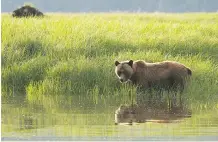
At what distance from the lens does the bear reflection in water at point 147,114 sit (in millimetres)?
10305

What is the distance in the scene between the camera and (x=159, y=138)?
29.7 feet

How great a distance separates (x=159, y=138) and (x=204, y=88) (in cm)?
421

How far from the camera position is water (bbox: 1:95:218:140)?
30.5ft

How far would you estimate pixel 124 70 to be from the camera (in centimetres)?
1252

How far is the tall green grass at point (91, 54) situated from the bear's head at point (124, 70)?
231mm

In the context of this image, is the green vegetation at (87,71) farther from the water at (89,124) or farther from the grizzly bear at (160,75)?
the grizzly bear at (160,75)

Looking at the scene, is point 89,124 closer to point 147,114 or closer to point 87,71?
point 147,114

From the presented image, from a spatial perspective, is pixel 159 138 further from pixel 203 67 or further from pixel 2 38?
pixel 2 38

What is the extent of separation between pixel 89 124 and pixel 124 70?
2.60m

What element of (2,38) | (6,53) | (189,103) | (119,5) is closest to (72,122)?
(189,103)

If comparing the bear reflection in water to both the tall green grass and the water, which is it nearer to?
the water

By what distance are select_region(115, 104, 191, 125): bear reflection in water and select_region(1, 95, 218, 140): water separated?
0.01 meters

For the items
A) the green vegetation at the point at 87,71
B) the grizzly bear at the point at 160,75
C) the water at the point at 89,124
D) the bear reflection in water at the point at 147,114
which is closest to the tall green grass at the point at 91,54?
the green vegetation at the point at 87,71

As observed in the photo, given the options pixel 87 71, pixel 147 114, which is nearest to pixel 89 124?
pixel 147 114
